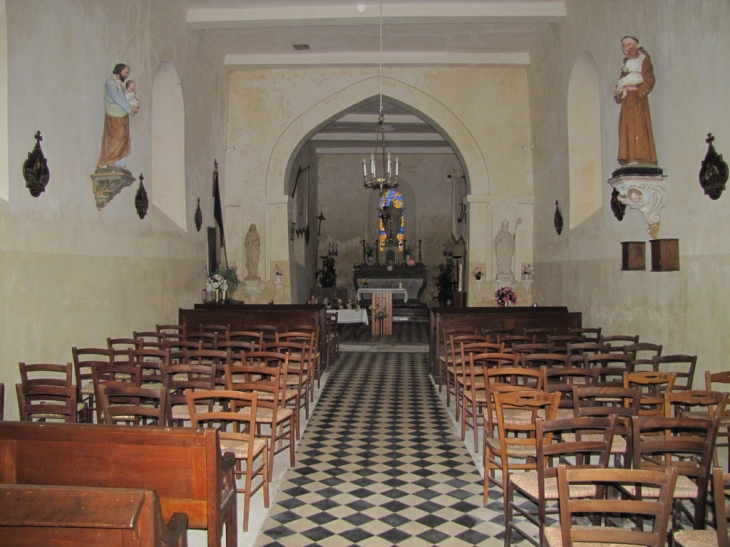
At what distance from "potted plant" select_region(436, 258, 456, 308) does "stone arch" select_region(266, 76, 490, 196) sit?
6405mm

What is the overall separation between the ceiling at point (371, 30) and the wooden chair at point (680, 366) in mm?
6927

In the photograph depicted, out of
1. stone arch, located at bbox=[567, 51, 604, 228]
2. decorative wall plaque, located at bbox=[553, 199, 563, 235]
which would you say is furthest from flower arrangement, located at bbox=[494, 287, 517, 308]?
stone arch, located at bbox=[567, 51, 604, 228]

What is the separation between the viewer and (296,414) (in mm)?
6312

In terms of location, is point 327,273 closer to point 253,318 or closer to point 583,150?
point 253,318

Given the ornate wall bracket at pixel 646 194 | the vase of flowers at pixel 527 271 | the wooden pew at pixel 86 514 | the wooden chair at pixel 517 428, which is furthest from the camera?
the vase of flowers at pixel 527 271

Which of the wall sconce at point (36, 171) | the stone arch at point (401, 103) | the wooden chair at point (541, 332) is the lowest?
the wooden chair at point (541, 332)

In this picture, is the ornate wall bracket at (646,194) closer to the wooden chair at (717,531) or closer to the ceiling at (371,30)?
the ceiling at (371,30)

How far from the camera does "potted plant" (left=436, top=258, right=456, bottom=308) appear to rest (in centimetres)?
2106

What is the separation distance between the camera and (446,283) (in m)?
21.8

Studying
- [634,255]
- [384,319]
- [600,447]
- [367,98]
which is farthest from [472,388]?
[367,98]

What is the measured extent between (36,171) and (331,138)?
50.1 feet

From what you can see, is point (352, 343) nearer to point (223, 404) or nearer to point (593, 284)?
point (593, 284)

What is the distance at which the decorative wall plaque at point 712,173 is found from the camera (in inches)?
250

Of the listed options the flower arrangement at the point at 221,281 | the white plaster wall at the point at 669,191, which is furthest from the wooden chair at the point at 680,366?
the flower arrangement at the point at 221,281
